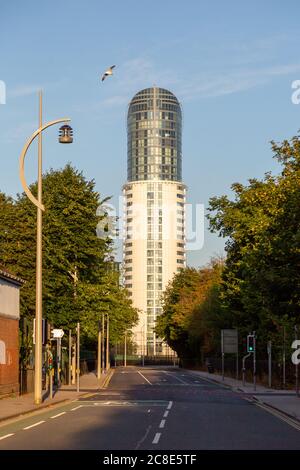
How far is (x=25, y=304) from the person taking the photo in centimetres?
5444

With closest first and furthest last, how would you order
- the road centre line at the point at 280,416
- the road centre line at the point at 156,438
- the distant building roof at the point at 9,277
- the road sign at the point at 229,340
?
1. the road centre line at the point at 156,438
2. the road centre line at the point at 280,416
3. the distant building roof at the point at 9,277
4. the road sign at the point at 229,340

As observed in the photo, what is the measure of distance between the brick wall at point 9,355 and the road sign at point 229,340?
32.1 m

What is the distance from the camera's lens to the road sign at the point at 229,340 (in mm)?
69312

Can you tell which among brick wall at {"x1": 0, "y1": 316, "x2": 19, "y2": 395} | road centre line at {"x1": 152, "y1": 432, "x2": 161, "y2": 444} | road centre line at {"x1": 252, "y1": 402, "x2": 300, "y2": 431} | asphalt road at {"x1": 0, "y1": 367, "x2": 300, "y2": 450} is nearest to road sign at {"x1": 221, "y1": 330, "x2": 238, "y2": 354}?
brick wall at {"x1": 0, "y1": 316, "x2": 19, "y2": 395}

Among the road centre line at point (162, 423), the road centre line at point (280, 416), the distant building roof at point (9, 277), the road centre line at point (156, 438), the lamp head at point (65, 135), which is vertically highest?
the lamp head at point (65, 135)

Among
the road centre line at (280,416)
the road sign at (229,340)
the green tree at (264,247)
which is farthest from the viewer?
the road sign at (229,340)

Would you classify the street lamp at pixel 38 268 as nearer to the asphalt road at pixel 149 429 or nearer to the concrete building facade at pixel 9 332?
the asphalt road at pixel 149 429

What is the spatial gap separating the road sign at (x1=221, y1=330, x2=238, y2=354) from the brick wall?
105 feet

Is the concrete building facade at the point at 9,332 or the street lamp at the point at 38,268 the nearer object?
the street lamp at the point at 38,268

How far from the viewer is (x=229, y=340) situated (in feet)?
228

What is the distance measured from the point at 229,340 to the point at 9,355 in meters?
34.3

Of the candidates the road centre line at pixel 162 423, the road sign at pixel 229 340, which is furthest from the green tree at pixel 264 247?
the road centre line at pixel 162 423

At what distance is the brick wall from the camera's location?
36434 mm
